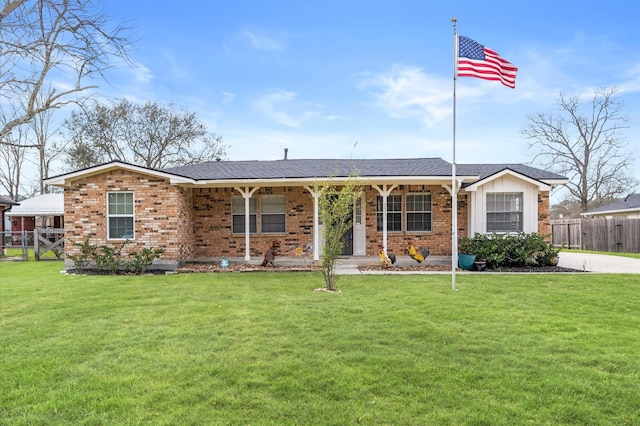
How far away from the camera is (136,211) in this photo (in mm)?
12250

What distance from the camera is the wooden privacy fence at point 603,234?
20.3m

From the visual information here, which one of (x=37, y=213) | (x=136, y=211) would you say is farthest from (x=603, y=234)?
(x=37, y=213)

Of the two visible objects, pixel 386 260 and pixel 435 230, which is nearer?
pixel 386 260

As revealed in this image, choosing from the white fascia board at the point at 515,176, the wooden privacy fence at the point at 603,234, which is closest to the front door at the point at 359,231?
the white fascia board at the point at 515,176

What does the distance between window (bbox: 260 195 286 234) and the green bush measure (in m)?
5.94

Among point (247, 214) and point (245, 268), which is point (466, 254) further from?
point (247, 214)

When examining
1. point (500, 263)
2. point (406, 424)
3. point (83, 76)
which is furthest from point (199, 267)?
point (406, 424)

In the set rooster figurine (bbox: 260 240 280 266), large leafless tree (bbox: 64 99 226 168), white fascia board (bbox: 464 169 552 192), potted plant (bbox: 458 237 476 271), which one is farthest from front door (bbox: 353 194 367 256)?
large leafless tree (bbox: 64 99 226 168)

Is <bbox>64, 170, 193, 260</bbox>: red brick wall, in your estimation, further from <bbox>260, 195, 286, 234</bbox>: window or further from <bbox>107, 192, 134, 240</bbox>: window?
<bbox>260, 195, 286, 234</bbox>: window

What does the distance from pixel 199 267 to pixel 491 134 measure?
579 inches

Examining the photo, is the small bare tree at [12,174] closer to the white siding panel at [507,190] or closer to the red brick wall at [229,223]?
the red brick wall at [229,223]

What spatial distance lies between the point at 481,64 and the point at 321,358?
23.7ft

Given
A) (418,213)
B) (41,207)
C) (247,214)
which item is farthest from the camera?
(41,207)

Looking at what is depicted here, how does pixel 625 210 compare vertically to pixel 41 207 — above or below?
below
